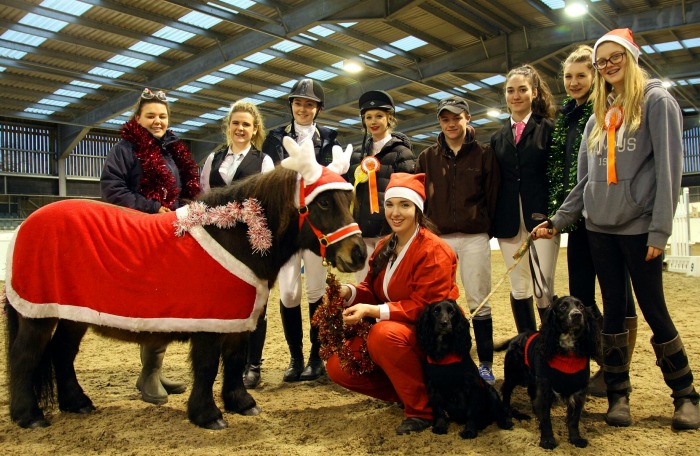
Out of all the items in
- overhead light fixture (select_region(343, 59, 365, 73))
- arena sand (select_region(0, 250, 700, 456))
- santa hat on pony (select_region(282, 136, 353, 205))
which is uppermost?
overhead light fixture (select_region(343, 59, 365, 73))

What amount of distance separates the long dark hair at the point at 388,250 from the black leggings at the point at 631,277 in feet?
3.05

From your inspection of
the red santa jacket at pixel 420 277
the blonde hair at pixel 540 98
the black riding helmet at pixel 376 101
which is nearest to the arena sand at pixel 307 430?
the red santa jacket at pixel 420 277

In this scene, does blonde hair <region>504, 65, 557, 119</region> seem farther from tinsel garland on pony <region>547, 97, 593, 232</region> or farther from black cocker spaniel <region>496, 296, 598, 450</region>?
black cocker spaniel <region>496, 296, 598, 450</region>

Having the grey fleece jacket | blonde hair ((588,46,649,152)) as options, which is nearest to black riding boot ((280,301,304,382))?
the grey fleece jacket

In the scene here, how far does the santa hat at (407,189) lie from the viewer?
3.03 meters

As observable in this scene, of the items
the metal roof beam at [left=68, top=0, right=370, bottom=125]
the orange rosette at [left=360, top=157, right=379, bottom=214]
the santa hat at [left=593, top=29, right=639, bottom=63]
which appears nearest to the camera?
the santa hat at [left=593, top=29, right=639, bottom=63]

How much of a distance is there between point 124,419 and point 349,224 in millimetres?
1832

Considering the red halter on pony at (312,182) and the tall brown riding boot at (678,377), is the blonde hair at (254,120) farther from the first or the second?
the tall brown riding boot at (678,377)

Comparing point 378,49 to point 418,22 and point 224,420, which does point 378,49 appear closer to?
point 418,22

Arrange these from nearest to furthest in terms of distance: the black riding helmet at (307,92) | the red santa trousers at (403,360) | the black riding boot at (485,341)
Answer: the red santa trousers at (403,360), the black riding boot at (485,341), the black riding helmet at (307,92)

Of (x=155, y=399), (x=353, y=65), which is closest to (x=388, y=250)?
(x=155, y=399)

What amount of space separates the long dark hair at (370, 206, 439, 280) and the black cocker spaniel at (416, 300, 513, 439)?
1.66 ft

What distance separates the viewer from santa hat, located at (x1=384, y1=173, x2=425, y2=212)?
303 cm

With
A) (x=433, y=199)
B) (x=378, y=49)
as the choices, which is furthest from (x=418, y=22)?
(x=433, y=199)
